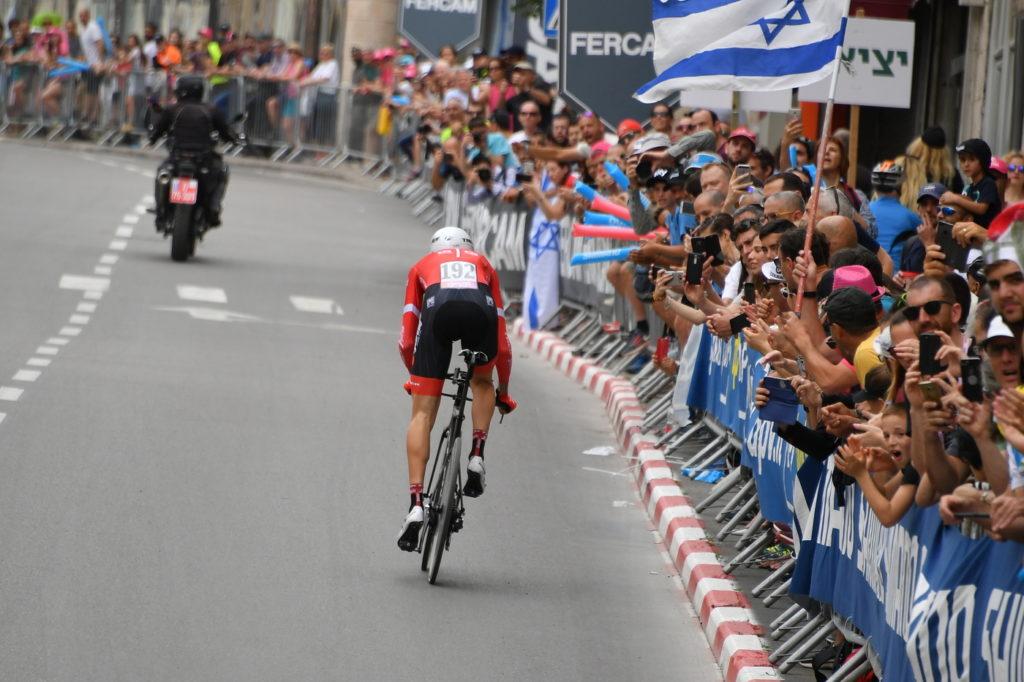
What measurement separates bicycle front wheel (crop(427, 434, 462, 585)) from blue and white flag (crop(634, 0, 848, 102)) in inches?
133

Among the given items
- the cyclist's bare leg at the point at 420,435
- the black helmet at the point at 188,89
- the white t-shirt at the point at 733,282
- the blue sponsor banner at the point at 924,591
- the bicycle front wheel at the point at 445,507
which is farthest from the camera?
the black helmet at the point at 188,89

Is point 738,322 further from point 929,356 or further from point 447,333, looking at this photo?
point 929,356

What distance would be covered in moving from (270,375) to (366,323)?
4.24 metres

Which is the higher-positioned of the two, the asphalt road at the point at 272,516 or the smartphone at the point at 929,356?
the smartphone at the point at 929,356

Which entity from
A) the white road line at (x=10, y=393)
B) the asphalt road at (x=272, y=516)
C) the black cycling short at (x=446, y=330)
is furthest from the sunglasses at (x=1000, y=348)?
the white road line at (x=10, y=393)

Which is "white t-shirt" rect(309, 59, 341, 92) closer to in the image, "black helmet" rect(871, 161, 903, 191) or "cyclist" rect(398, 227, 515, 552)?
"black helmet" rect(871, 161, 903, 191)

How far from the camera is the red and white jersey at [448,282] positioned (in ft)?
36.1

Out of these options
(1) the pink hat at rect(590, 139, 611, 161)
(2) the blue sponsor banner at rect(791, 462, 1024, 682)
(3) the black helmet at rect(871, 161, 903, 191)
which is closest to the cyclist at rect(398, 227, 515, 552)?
(2) the blue sponsor banner at rect(791, 462, 1024, 682)

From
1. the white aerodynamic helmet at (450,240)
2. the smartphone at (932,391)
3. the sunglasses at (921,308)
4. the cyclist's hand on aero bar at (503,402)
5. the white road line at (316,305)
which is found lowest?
the white road line at (316,305)

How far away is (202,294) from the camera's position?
2170 cm

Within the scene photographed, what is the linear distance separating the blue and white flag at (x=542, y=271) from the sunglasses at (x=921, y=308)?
13635 millimetres

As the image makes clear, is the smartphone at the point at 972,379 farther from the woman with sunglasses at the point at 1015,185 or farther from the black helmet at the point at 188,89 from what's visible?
the black helmet at the point at 188,89

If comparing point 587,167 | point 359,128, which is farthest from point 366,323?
point 359,128

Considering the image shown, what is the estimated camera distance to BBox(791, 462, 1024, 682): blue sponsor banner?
6.05 metres
